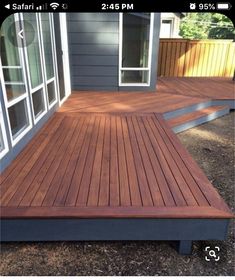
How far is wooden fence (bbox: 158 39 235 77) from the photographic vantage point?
25.2ft

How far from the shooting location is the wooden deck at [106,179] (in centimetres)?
178

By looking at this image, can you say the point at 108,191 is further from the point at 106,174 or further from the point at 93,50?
the point at 93,50

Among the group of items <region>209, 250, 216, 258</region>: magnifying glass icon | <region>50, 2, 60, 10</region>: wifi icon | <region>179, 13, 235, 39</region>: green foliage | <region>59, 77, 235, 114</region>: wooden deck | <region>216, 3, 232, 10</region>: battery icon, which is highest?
<region>179, 13, 235, 39</region>: green foliage

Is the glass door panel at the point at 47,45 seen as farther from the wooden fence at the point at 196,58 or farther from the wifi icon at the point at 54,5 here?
the wooden fence at the point at 196,58

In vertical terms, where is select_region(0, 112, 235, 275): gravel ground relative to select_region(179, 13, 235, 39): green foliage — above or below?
below

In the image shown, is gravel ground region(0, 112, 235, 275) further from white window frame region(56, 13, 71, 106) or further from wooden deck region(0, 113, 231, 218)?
white window frame region(56, 13, 71, 106)

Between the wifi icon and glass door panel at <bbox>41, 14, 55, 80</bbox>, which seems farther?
glass door panel at <bbox>41, 14, 55, 80</bbox>


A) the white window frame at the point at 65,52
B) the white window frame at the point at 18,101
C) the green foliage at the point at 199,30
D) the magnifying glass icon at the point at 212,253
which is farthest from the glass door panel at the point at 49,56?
the green foliage at the point at 199,30

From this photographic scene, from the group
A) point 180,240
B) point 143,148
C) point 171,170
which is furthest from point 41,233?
point 143,148

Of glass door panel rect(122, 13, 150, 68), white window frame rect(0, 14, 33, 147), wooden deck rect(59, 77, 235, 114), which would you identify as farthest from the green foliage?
white window frame rect(0, 14, 33, 147)

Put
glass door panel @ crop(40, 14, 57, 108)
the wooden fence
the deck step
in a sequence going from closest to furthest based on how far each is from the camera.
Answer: glass door panel @ crop(40, 14, 57, 108) → the deck step → the wooden fence

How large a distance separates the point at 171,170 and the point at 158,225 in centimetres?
70

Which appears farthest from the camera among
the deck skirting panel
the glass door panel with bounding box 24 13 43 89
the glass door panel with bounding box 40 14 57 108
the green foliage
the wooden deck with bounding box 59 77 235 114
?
the green foliage

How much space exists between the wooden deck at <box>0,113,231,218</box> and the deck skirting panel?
0.20ft
